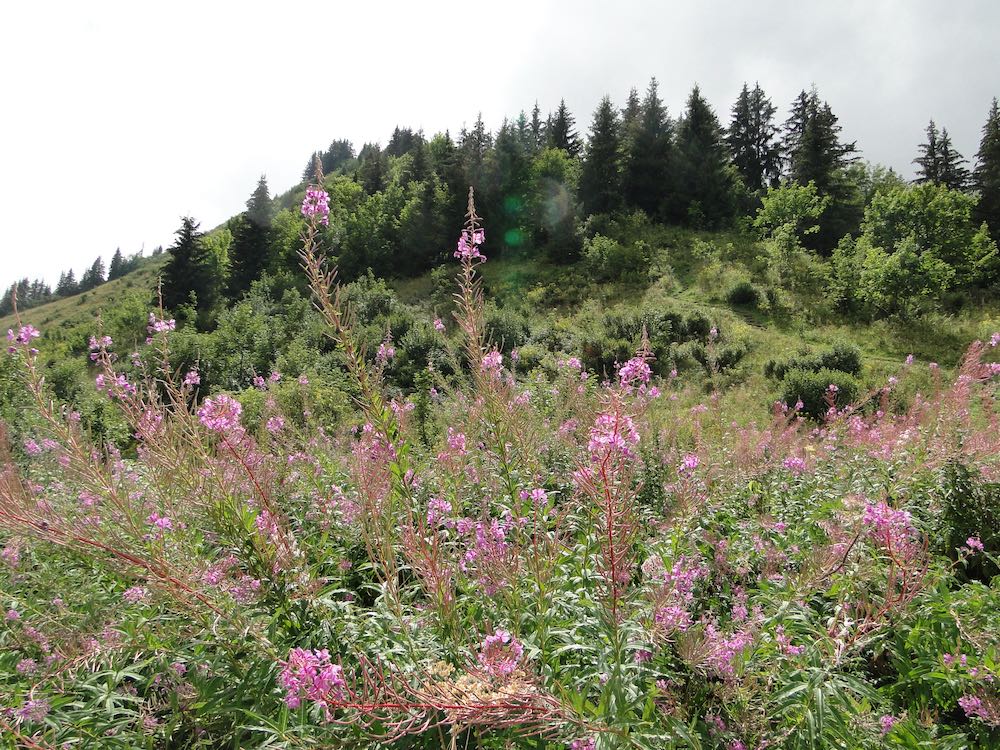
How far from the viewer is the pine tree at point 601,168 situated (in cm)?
3509

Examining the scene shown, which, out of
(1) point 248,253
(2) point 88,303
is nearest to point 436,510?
(1) point 248,253

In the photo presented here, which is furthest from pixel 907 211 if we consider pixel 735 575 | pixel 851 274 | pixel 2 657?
pixel 2 657

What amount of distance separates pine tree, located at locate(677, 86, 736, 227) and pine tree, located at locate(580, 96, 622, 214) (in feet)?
14.0

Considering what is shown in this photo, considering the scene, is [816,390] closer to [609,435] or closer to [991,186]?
[609,435]

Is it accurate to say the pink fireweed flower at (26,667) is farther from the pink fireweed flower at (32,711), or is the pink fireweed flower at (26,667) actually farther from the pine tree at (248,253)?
the pine tree at (248,253)

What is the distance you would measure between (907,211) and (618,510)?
28.5 meters

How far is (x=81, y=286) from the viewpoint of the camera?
104062 mm

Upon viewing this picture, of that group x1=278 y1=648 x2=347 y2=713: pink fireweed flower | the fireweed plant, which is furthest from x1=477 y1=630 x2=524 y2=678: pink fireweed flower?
x1=278 y1=648 x2=347 y2=713: pink fireweed flower

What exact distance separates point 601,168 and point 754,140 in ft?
67.8

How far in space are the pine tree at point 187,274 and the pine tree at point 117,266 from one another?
82.9m

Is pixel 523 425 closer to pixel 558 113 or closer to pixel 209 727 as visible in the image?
pixel 209 727

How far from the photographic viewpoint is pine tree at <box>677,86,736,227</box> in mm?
34281

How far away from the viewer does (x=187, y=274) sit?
119 feet

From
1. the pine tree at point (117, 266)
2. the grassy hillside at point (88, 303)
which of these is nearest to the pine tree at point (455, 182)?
the grassy hillside at point (88, 303)
